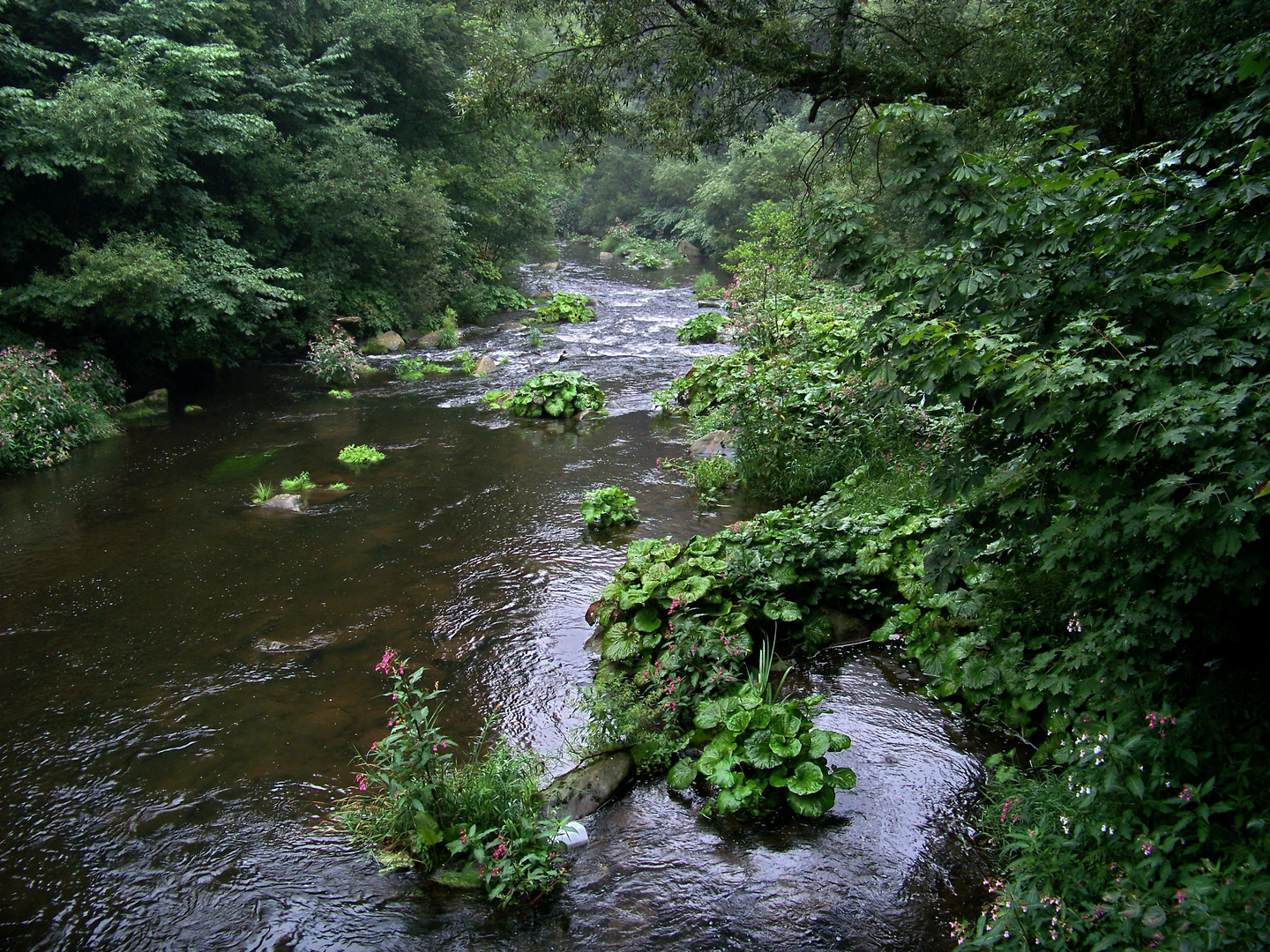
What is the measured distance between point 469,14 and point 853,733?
2436 cm

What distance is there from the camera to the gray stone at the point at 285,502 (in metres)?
9.09

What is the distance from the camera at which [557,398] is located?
1323cm

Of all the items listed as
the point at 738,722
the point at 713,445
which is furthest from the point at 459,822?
the point at 713,445

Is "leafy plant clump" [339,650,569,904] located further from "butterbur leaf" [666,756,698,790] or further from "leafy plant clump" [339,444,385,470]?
"leafy plant clump" [339,444,385,470]

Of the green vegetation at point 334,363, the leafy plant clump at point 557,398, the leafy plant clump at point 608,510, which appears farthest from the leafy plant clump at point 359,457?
the green vegetation at point 334,363

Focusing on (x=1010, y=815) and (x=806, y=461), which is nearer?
(x=1010, y=815)

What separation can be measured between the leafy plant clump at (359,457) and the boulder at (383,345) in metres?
8.35

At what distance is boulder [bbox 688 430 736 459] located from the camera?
9680 mm

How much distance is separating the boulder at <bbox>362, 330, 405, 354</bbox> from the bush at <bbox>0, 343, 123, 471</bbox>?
6410 millimetres

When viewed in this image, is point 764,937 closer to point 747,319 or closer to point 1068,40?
point 1068,40

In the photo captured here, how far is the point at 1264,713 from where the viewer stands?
2.83 meters

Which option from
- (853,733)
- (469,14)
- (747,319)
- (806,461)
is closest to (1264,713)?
(853,733)

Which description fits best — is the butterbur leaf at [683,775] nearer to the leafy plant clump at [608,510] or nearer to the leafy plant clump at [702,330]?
the leafy plant clump at [608,510]

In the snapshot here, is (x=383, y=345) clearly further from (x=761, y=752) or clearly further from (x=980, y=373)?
(x=980, y=373)
